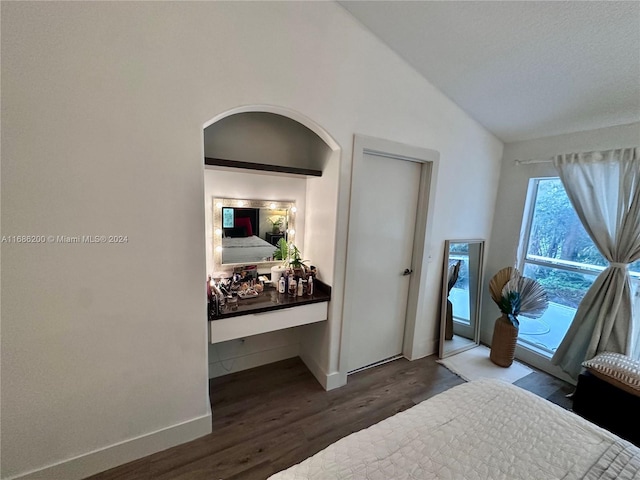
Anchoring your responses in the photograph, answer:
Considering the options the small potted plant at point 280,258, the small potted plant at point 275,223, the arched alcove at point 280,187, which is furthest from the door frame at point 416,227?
the small potted plant at point 275,223

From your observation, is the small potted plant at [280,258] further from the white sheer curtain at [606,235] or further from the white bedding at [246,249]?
the white sheer curtain at [606,235]

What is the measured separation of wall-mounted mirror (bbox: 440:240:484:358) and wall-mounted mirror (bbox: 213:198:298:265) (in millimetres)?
1679

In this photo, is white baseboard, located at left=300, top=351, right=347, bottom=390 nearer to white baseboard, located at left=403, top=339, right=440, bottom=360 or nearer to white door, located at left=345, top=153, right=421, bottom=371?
white door, located at left=345, top=153, right=421, bottom=371

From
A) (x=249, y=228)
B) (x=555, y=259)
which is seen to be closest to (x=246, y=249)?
(x=249, y=228)

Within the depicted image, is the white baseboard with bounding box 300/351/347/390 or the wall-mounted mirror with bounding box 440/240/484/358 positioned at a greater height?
the wall-mounted mirror with bounding box 440/240/484/358

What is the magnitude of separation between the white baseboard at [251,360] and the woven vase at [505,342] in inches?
79.6

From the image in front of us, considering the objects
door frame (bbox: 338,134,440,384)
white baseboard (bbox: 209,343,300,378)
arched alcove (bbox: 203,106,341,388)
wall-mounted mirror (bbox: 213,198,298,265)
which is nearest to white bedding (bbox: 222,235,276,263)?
wall-mounted mirror (bbox: 213,198,298,265)

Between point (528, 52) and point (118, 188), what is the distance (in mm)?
2554

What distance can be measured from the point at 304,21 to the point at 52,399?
2.54 meters

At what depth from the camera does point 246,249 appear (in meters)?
2.17

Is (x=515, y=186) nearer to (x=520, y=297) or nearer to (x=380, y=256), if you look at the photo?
(x=520, y=297)

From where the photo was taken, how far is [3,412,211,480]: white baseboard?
1315 millimetres

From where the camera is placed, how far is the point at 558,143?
2.37 m

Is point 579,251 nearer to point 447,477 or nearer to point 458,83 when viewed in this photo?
point 458,83
